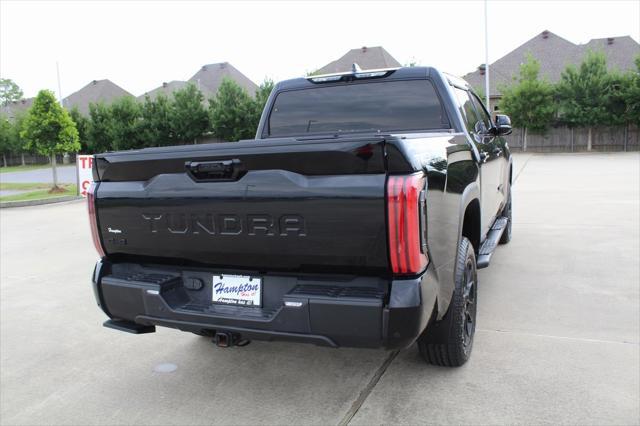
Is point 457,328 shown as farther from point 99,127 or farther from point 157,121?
point 99,127

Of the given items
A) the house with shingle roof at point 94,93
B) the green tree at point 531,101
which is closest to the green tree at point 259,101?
the green tree at point 531,101

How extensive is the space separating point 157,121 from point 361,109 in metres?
35.3

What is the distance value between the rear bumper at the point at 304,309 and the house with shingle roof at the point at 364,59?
42610 mm

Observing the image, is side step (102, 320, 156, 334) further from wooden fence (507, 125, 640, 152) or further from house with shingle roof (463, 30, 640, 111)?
house with shingle roof (463, 30, 640, 111)

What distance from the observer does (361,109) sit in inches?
174

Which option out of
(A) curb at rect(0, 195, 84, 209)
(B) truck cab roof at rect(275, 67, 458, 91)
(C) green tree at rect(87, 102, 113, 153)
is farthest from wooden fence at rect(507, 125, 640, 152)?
(B) truck cab roof at rect(275, 67, 458, 91)

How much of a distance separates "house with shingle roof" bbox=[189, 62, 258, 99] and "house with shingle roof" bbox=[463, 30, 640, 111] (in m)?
23.0

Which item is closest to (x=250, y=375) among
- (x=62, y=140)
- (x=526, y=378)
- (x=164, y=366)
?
(x=164, y=366)

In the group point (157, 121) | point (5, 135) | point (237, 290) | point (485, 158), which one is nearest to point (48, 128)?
point (485, 158)

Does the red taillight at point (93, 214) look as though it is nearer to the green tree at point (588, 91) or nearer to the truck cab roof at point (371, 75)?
the truck cab roof at point (371, 75)

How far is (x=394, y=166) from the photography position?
241cm

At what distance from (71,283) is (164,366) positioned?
2.93 m

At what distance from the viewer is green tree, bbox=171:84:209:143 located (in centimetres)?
3675

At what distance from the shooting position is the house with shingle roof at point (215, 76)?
53.0m
